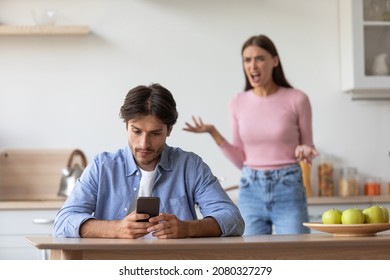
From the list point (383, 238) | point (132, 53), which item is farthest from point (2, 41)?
point (383, 238)

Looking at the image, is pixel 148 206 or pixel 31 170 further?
pixel 31 170

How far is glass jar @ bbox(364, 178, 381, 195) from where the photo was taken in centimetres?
502

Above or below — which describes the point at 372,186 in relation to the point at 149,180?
below

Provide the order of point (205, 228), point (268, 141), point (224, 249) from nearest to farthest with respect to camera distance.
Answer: point (224, 249) < point (205, 228) < point (268, 141)

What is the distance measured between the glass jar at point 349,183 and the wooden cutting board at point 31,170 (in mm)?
1510

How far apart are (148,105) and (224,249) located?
2.12ft

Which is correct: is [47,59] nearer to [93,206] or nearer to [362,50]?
[362,50]

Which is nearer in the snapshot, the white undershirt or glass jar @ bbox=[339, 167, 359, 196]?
the white undershirt

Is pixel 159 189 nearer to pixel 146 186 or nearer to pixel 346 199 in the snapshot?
pixel 146 186

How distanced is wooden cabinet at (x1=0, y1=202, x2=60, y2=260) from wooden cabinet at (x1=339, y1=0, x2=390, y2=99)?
5.80 feet

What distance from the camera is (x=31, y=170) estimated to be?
5023 millimetres

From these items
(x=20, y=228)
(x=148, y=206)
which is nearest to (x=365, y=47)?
(x=20, y=228)

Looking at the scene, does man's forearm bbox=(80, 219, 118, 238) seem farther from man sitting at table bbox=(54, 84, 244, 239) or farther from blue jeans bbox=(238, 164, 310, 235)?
blue jeans bbox=(238, 164, 310, 235)

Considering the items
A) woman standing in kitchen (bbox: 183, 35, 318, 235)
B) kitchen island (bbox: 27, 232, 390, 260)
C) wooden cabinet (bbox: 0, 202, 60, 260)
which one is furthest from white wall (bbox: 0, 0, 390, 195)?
kitchen island (bbox: 27, 232, 390, 260)
